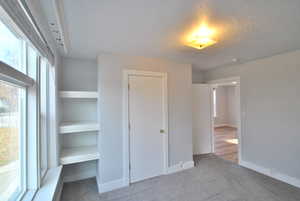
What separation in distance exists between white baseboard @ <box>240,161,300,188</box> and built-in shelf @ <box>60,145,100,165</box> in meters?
3.23

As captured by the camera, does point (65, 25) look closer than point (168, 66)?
Yes

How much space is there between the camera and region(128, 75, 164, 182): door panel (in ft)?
9.20

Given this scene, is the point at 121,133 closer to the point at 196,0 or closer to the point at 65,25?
the point at 65,25

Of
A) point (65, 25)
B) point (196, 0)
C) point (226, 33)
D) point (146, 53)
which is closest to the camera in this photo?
point (196, 0)

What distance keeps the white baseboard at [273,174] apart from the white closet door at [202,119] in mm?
1003

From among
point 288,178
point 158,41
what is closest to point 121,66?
point 158,41

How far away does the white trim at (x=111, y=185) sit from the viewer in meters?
2.51

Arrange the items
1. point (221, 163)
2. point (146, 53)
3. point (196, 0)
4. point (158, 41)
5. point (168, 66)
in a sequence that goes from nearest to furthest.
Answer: point (196, 0) → point (158, 41) → point (146, 53) → point (168, 66) → point (221, 163)

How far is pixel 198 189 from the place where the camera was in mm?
2514

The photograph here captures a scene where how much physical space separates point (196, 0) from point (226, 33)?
885 millimetres

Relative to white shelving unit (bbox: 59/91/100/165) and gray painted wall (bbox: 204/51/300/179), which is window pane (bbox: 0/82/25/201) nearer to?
white shelving unit (bbox: 59/91/100/165)

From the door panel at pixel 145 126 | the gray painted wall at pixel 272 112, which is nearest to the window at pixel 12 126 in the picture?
the door panel at pixel 145 126

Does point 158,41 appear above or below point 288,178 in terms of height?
above

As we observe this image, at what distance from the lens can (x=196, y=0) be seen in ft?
4.15
